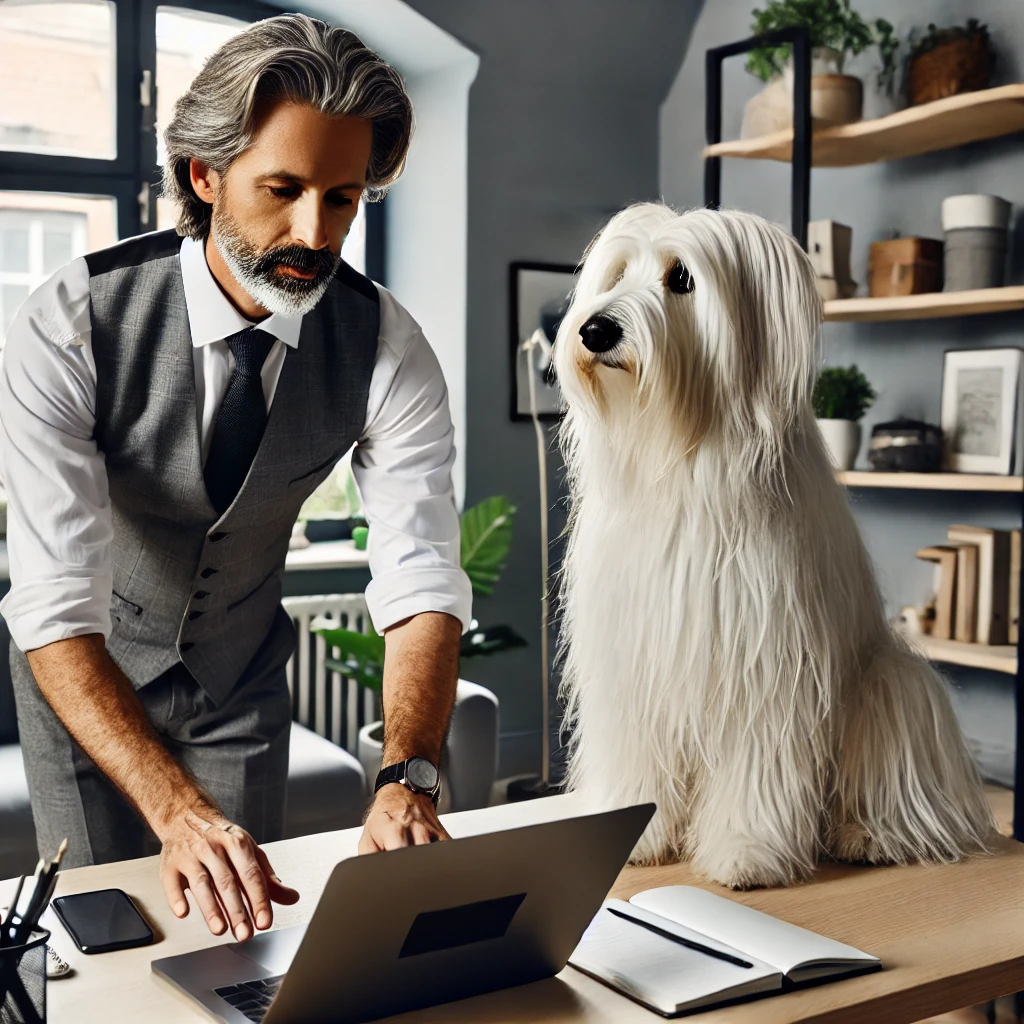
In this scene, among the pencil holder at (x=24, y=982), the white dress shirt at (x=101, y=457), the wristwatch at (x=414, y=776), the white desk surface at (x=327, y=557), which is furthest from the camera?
the white desk surface at (x=327, y=557)

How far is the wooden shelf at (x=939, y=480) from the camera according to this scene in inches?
119

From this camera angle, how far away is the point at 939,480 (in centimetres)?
317

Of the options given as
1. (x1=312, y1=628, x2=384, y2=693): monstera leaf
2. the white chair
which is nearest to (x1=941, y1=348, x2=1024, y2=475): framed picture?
the white chair

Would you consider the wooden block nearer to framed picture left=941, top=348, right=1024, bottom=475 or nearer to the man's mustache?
framed picture left=941, top=348, right=1024, bottom=475

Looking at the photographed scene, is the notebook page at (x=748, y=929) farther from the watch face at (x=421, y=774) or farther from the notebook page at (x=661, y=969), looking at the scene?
the watch face at (x=421, y=774)

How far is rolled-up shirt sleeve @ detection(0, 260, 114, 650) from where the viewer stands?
4.24 feet

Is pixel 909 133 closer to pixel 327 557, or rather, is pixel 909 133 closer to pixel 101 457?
pixel 327 557

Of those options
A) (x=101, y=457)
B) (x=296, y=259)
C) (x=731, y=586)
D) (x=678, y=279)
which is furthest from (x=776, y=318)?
(x=101, y=457)

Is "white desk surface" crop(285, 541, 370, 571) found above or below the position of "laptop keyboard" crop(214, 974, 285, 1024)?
above

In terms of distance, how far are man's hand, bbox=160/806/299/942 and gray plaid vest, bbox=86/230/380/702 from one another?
62cm

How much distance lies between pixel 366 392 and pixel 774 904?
2.75 ft

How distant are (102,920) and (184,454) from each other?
630 millimetres

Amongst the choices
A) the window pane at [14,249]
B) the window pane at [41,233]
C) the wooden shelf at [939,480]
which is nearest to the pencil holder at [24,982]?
the wooden shelf at [939,480]

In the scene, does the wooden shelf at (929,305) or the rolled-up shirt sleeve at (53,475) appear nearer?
the rolled-up shirt sleeve at (53,475)
